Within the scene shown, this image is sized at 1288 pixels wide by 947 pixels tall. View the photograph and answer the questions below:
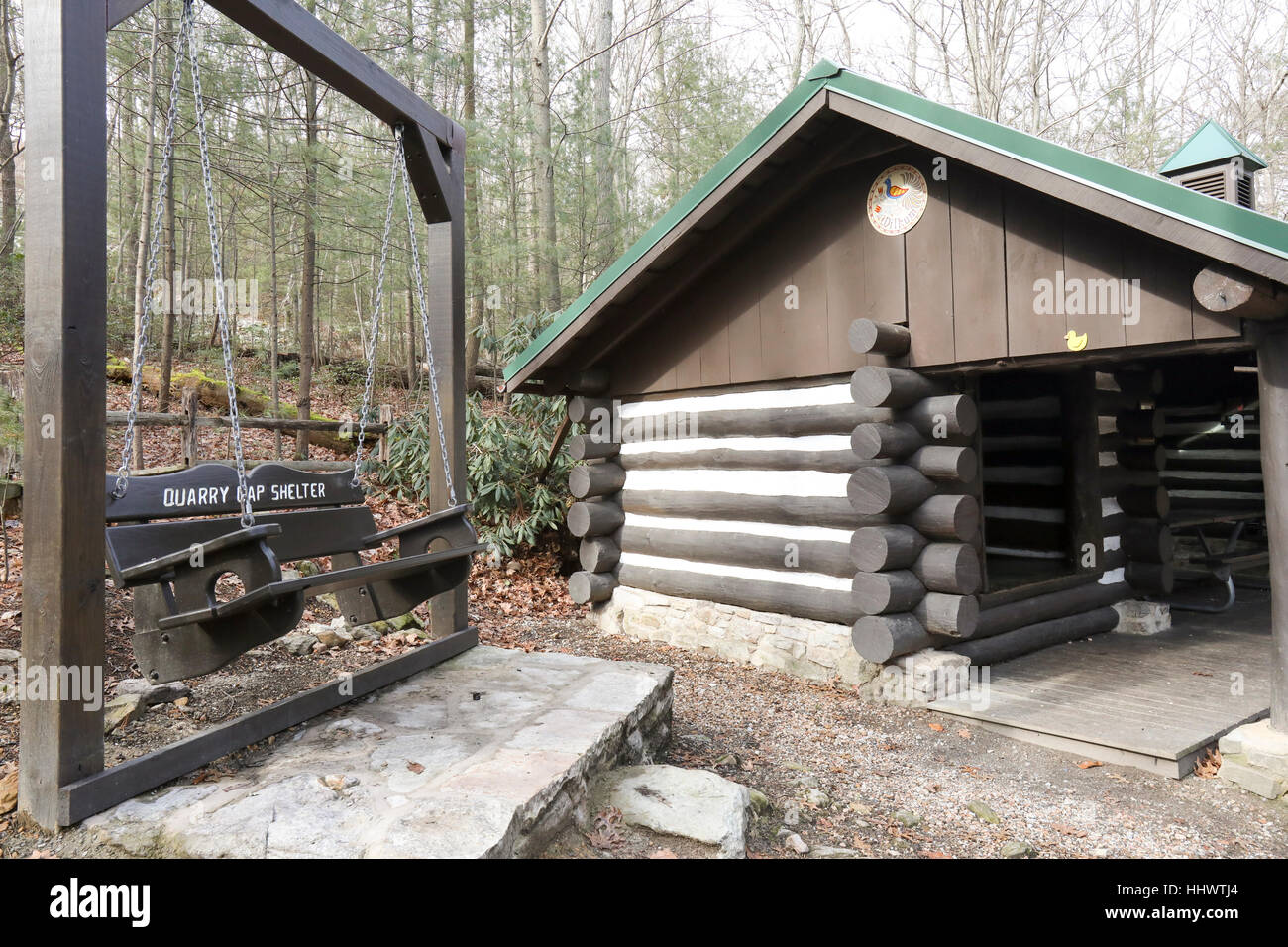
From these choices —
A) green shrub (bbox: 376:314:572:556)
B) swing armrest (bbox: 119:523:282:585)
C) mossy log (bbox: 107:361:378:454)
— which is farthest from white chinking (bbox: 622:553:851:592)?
mossy log (bbox: 107:361:378:454)

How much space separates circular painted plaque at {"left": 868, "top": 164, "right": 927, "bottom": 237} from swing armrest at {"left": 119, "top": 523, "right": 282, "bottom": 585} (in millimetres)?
5070

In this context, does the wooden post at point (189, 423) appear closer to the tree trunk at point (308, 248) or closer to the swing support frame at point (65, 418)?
the tree trunk at point (308, 248)

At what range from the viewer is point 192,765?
3.28 metres

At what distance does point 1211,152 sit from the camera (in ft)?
26.9

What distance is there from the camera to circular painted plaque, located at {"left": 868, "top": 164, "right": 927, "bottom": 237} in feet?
20.2

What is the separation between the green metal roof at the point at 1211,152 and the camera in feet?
26.6

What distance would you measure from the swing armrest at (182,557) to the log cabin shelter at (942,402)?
425 cm

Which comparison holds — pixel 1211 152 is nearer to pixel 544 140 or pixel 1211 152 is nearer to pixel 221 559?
pixel 221 559

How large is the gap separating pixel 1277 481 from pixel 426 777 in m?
4.87

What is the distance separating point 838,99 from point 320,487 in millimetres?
4524

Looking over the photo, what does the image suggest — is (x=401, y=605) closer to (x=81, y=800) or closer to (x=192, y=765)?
(x=192, y=765)

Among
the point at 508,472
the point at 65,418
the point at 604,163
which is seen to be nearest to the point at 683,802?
the point at 65,418

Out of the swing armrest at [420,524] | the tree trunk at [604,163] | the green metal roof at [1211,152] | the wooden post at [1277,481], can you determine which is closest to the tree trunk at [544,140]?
the tree trunk at [604,163]
